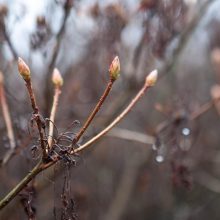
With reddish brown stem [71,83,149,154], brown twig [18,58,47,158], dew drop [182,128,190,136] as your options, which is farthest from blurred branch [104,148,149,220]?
brown twig [18,58,47,158]

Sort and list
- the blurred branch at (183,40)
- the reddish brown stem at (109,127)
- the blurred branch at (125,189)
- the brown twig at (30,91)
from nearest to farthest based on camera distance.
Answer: the brown twig at (30,91) < the reddish brown stem at (109,127) < the blurred branch at (183,40) < the blurred branch at (125,189)

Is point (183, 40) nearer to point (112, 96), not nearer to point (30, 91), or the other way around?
point (112, 96)

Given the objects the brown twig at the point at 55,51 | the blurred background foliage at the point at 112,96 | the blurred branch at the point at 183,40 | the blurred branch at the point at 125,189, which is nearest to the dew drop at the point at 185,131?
the blurred background foliage at the point at 112,96

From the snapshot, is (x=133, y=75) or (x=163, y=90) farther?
(x=163, y=90)

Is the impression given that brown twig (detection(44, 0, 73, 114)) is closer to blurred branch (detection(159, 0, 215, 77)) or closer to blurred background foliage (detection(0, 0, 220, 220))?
blurred background foliage (detection(0, 0, 220, 220))

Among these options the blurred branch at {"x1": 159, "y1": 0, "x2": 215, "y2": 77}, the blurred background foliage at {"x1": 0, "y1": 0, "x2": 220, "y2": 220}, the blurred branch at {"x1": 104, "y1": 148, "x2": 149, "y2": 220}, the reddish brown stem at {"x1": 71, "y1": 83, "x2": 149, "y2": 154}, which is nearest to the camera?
the reddish brown stem at {"x1": 71, "y1": 83, "x2": 149, "y2": 154}

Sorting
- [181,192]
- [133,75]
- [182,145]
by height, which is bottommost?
[182,145]

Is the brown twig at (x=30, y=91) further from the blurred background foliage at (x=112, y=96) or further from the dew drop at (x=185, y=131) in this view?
the dew drop at (x=185, y=131)

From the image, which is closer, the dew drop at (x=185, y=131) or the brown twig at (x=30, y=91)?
the brown twig at (x=30, y=91)

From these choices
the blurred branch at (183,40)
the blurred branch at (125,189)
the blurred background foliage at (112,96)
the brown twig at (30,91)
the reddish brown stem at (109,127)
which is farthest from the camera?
the blurred branch at (125,189)

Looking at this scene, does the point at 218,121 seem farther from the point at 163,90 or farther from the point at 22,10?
the point at 22,10

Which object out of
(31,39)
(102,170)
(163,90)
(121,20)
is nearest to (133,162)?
(102,170)
